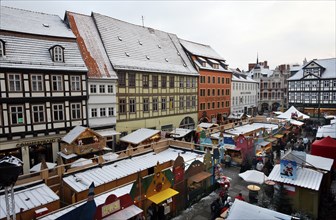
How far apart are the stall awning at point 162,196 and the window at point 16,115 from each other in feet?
46.6

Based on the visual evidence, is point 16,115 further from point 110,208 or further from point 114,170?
point 110,208

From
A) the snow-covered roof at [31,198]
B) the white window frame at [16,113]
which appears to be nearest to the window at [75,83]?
the white window frame at [16,113]

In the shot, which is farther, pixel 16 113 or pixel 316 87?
pixel 316 87

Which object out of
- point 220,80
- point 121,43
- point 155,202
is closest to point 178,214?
point 155,202

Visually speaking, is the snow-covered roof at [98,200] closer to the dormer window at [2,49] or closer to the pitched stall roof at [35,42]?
the pitched stall roof at [35,42]

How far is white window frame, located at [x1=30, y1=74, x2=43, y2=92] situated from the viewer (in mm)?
18844

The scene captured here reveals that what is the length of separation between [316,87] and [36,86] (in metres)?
48.5

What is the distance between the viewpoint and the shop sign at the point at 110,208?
8323 millimetres

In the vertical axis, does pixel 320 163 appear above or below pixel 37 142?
below

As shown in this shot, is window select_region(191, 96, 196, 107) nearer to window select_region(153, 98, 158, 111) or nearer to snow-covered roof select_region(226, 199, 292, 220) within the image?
window select_region(153, 98, 158, 111)

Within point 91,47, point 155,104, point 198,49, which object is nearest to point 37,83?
point 91,47

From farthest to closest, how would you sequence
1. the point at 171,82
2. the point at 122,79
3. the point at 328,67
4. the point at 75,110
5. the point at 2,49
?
the point at 328,67, the point at 171,82, the point at 122,79, the point at 75,110, the point at 2,49

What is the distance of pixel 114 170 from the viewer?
42.5 feet

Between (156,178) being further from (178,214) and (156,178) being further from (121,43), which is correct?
(121,43)
